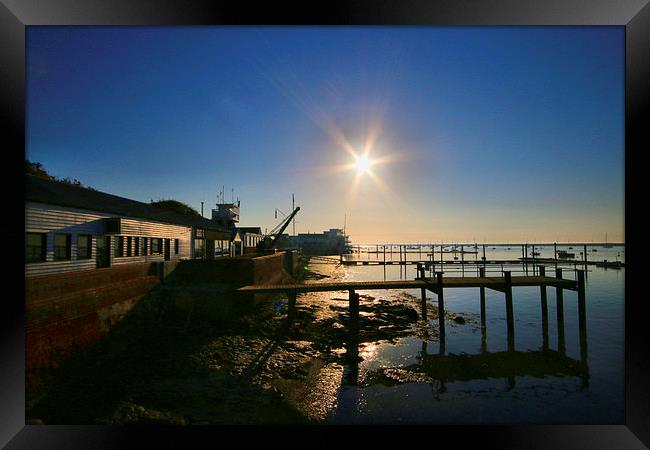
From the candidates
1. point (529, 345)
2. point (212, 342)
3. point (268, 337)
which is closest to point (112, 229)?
point (212, 342)

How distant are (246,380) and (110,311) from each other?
6481 mm

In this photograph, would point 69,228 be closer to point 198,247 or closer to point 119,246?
point 119,246

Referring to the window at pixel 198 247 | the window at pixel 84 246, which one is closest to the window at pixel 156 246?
the window at pixel 198 247

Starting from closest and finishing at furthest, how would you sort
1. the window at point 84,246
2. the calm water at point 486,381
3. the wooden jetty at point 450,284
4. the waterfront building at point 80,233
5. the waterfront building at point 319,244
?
the calm water at point 486,381
the waterfront building at point 80,233
the window at point 84,246
the wooden jetty at point 450,284
the waterfront building at point 319,244

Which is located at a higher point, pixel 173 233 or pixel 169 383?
pixel 173 233

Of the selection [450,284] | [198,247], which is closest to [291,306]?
[450,284]

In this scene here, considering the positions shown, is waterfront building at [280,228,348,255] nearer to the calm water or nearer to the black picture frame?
the calm water

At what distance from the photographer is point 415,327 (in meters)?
18.4

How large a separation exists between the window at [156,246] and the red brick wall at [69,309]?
4126 mm

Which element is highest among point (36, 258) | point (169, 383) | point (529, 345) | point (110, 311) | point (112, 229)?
point (112, 229)

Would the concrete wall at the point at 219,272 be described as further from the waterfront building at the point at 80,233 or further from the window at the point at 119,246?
the window at the point at 119,246

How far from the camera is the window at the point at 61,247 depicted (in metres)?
11.1
